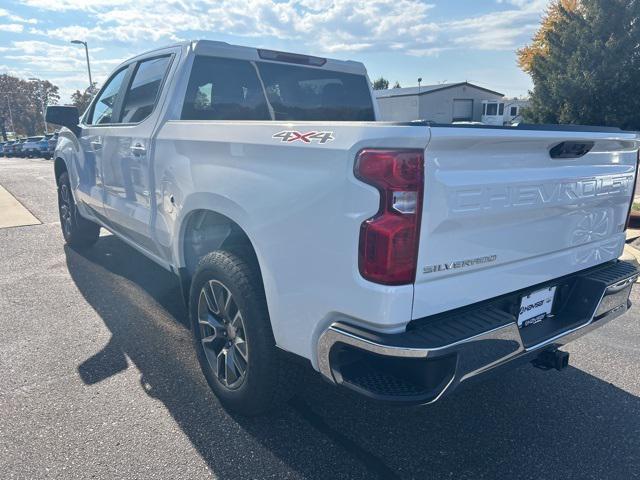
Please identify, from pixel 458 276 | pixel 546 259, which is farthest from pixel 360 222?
pixel 546 259

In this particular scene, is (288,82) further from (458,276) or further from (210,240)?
(458,276)

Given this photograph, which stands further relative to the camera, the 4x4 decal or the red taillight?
the 4x4 decal

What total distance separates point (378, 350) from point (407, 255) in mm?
373

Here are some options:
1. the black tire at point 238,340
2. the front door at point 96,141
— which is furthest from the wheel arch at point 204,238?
the front door at point 96,141

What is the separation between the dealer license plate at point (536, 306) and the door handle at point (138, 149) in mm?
2606

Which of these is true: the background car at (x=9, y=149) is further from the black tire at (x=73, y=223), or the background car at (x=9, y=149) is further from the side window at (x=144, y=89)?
the side window at (x=144, y=89)

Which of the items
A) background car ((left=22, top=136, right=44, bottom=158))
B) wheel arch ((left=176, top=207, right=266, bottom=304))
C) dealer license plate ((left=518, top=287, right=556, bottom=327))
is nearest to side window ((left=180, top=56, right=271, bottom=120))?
wheel arch ((left=176, top=207, right=266, bottom=304))

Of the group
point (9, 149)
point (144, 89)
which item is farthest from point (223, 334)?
point (9, 149)

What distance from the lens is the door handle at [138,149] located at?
353 centimetres

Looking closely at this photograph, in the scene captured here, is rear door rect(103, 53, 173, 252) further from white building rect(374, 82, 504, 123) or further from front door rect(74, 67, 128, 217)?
white building rect(374, 82, 504, 123)

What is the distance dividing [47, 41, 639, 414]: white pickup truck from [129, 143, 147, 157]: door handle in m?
0.02

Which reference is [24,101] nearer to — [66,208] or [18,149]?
[18,149]

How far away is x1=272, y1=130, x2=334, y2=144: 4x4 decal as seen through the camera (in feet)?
6.63

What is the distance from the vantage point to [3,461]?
2.43 m
